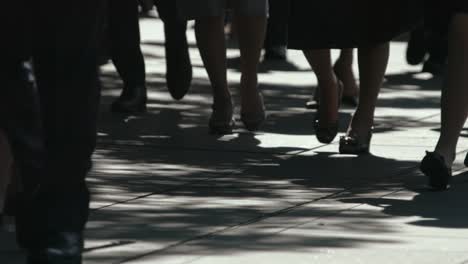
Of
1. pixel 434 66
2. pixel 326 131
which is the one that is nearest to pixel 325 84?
pixel 326 131

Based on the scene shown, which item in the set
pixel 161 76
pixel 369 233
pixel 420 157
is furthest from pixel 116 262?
pixel 161 76

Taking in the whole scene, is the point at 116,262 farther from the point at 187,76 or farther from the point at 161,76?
the point at 161,76

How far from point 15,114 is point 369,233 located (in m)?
1.50

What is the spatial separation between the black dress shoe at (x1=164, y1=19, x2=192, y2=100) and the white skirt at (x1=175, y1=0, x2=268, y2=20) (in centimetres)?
111

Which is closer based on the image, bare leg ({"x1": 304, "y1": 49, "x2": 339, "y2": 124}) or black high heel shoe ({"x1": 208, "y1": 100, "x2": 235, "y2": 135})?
bare leg ({"x1": 304, "y1": 49, "x2": 339, "y2": 124})

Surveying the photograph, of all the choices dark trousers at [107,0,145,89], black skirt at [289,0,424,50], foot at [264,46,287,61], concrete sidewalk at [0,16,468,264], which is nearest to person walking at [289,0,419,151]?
black skirt at [289,0,424,50]

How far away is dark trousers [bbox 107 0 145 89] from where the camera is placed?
10500mm

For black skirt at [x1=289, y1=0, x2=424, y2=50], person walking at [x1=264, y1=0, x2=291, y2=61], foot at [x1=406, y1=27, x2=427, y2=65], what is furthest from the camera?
person walking at [x1=264, y1=0, x2=291, y2=61]

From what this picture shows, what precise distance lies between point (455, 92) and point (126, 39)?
3.67 meters

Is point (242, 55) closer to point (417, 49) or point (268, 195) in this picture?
point (268, 195)

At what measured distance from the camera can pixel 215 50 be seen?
9.38 meters

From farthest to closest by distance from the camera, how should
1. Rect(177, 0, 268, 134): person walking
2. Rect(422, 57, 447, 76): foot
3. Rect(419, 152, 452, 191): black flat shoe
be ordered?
1. Rect(422, 57, 447, 76): foot
2. Rect(177, 0, 268, 134): person walking
3. Rect(419, 152, 452, 191): black flat shoe

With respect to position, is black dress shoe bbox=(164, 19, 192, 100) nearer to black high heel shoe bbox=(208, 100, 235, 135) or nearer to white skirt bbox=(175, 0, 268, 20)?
black high heel shoe bbox=(208, 100, 235, 135)

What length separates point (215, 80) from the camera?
9.49 m
